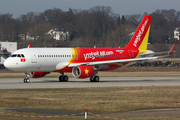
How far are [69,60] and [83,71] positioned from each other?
3254 millimetres

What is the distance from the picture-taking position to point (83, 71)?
39.0 m

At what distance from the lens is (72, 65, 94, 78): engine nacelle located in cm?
3897

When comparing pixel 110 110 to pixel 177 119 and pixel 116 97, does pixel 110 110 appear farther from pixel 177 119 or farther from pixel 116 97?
pixel 116 97

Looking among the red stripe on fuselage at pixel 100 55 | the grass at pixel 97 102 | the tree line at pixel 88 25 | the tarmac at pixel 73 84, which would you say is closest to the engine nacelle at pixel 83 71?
the tarmac at pixel 73 84

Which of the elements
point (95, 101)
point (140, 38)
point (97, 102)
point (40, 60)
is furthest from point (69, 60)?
point (97, 102)

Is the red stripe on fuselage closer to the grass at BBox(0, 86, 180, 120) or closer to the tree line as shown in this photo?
the grass at BBox(0, 86, 180, 120)

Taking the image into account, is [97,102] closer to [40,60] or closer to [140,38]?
[40,60]

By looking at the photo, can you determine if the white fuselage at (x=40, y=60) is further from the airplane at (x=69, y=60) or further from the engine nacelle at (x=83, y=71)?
the engine nacelle at (x=83, y=71)

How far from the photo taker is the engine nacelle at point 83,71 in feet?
128

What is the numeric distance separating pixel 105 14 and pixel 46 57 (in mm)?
139579

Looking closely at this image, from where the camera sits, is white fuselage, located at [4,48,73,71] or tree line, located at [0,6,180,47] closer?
white fuselage, located at [4,48,73,71]

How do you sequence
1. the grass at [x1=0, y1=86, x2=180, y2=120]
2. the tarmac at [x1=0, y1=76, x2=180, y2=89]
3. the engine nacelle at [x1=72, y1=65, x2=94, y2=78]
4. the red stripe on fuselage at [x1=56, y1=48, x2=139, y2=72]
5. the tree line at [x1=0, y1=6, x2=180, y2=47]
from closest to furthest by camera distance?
the grass at [x1=0, y1=86, x2=180, y2=120] → the tarmac at [x1=0, y1=76, x2=180, y2=89] → the engine nacelle at [x1=72, y1=65, x2=94, y2=78] → the red stripe on fuselage at [x1=56, y1=48, x2=139, y2=72] → the tree line at [x1=0, y1=6, x2=180, y2=47]

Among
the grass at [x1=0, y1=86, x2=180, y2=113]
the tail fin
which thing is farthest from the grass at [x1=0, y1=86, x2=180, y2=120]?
the tail fin

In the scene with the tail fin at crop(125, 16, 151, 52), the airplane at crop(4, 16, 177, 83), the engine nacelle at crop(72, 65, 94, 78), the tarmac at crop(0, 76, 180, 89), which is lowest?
the tarmac at crop(0, 76, 180, 89)
